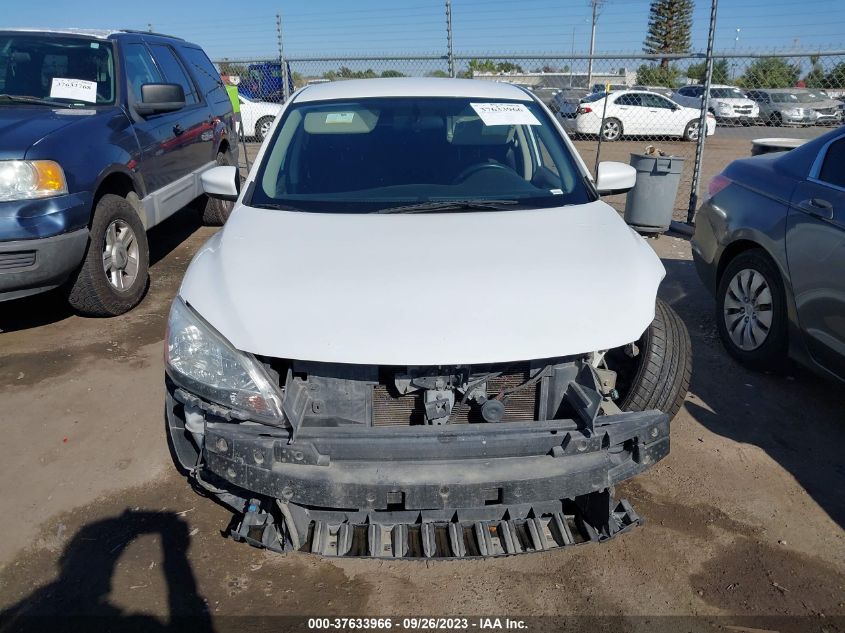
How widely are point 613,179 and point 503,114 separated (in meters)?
0.71

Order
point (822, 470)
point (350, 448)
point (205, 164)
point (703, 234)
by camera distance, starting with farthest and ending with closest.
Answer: point (205, 164)
point (703, 234)
point (822, 470)
point (350, 448)

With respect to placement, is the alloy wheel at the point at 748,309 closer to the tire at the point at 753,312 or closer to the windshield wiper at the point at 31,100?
the tire at the point at 753,312

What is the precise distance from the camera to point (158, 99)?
5.27 meters

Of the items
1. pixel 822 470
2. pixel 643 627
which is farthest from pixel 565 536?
pixel 822 470

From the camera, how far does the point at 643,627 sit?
238 centimetres

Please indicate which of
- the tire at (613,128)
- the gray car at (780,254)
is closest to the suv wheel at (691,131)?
the tire at (613,128)

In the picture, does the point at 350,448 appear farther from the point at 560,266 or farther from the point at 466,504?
the point at 560,266

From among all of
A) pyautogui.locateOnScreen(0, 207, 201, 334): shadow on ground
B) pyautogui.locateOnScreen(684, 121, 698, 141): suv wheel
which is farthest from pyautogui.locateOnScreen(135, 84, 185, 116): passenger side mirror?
pyautogui.locateOnScreen(684, 121, 698, 141): suv wheel

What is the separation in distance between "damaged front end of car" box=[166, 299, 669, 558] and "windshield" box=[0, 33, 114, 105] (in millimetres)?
3554

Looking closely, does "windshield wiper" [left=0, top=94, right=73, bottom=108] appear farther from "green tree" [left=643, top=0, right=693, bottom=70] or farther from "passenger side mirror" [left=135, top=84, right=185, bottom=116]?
"green tree" [left=643, top=0, right=693, bottom=70]

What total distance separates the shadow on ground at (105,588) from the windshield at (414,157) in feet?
5.07

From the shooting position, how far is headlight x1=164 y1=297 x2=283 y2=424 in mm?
2309

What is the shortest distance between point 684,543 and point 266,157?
270 cm

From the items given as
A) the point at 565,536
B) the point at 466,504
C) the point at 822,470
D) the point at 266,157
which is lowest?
the point at 822,470
